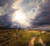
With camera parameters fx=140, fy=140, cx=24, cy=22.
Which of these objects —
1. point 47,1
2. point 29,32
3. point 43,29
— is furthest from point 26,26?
point 47,1

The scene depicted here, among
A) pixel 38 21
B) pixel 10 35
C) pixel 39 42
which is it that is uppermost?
pixel 38 21

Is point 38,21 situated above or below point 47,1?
below

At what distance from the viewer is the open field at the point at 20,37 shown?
170 inches

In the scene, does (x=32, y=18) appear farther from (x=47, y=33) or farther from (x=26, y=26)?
(x=47, y=33)

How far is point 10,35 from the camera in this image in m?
4.42

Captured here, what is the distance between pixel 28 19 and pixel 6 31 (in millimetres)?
792

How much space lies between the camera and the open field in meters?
4.32

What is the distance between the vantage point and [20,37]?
4.36 m

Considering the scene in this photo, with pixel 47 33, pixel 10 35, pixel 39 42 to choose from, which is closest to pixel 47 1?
pixel 47 33

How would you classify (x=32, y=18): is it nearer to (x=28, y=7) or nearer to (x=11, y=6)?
(x=28, y=7)

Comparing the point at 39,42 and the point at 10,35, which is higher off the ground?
the point at 10,35

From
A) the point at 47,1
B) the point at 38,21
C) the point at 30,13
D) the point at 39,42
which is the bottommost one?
the point at 39,42

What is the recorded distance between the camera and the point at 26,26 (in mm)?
4438

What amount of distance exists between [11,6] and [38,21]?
991 mm
